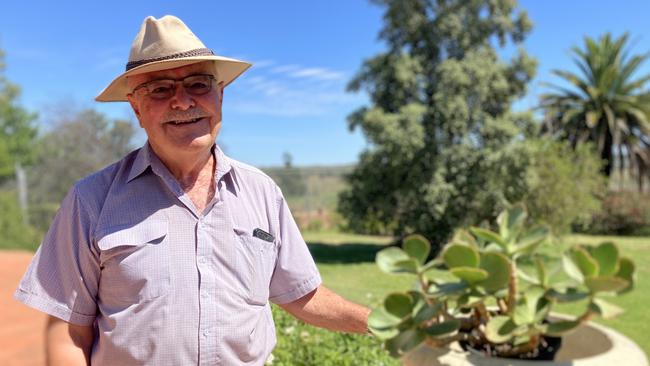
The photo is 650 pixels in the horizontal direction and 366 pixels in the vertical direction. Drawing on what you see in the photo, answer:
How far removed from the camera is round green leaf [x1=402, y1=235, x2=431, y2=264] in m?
0.94

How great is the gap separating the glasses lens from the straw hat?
51 millimetres

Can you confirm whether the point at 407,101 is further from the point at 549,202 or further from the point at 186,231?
the point at 186,231

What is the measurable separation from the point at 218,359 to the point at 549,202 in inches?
468

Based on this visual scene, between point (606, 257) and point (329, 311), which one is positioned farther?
point (329, 311)

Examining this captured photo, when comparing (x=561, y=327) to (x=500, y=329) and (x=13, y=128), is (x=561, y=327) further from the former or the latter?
(x=13, y=128)

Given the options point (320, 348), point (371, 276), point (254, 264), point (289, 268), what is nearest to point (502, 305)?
point (254, 264)

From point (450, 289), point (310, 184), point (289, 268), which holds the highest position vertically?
point (450, 289)

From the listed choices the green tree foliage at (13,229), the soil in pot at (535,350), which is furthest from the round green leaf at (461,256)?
the green tree foliage at (13,229)

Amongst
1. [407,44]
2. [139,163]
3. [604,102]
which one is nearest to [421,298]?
[139,163]

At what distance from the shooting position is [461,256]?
799 millimetres

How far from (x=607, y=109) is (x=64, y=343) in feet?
68.6

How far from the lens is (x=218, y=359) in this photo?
160 cm

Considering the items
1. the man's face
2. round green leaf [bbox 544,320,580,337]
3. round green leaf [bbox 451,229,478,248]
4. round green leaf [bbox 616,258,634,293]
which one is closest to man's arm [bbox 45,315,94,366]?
the man's face

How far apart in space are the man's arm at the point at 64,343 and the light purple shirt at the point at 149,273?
0.04m
